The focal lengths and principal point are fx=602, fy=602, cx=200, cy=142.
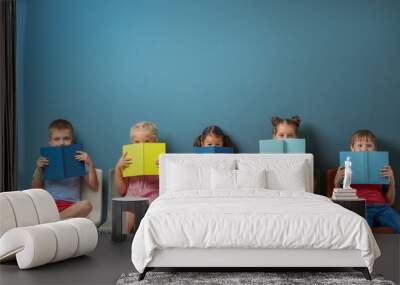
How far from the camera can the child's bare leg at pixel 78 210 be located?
6.55 m

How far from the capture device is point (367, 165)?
6.39 meters

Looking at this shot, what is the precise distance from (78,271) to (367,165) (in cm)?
335

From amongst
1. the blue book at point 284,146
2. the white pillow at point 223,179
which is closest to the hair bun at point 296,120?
the blue book at point 284,146

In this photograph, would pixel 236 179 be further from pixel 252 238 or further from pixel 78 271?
pixel 78 271

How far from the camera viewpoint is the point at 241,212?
429 cm

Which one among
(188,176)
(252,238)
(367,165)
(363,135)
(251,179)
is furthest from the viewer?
(363,135)

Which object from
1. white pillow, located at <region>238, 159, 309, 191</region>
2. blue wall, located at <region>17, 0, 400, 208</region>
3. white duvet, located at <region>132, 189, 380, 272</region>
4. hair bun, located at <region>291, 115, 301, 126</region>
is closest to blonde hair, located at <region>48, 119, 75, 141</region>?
blue wall, located at <region>17, 0, 400, 208</region>

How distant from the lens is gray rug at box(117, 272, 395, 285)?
4.11m

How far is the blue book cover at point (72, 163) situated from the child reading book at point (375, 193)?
282 cm

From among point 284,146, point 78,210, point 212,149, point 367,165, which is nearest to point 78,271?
point 78,210

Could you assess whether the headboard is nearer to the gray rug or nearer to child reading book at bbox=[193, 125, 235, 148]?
child reading book at bbox=[193, 125, 235, 148]

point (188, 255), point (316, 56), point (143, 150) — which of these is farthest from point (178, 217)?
point (316, 56)

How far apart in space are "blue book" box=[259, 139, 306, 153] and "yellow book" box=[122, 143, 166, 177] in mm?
1155

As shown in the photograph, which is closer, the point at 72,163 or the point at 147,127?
the point at 72,163
